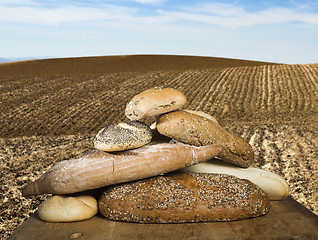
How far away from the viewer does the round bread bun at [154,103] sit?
3.10 meters

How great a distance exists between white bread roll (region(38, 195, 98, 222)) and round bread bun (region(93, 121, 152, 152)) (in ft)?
1.57

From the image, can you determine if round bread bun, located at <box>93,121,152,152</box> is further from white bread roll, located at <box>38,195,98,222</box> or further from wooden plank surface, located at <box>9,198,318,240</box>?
wooden plank surface, located at <box>9,198,318,240</box>

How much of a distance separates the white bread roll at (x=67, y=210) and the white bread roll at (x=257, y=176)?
3.25 feet

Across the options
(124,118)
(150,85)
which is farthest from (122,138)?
(150,85)

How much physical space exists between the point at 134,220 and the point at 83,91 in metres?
14.3

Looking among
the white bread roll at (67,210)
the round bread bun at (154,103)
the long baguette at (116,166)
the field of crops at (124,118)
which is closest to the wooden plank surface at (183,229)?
the white bread roll at (67,210)

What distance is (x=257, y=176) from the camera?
3.37 m

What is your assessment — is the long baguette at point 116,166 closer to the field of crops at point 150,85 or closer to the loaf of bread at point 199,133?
the loaf of bread at point 199,133

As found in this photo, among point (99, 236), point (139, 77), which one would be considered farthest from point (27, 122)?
point (99, 236)

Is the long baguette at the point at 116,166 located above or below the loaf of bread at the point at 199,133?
below

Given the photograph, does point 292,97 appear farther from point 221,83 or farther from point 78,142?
point 78,142

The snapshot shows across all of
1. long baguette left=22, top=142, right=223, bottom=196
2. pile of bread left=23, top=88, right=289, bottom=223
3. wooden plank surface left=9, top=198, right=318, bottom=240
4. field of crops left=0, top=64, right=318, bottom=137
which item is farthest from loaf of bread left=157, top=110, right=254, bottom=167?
field of crops left=0, top=64, right=318, bottom=137

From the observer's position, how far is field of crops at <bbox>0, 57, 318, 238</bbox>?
5.82 meters

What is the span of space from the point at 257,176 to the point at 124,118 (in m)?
9.10
